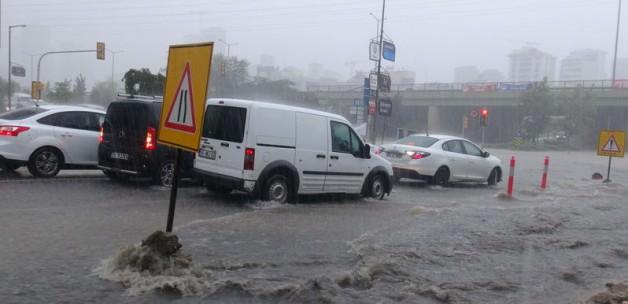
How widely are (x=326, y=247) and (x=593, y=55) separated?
9613 centimetres

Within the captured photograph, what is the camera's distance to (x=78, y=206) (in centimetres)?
898

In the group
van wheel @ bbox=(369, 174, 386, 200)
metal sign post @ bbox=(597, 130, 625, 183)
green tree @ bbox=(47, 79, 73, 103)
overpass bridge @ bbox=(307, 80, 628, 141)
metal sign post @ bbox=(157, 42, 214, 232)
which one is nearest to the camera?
metal sign post @ bbox=(157, 42, 214, 232)

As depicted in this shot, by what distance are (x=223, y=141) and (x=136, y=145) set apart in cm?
220

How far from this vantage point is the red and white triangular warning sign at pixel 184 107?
5648 mm

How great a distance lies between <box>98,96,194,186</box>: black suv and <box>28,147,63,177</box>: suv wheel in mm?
897

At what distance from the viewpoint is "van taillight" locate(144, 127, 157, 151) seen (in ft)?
35.7

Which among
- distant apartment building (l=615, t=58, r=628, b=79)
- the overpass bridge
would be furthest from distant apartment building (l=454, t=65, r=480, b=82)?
the overpass bridge

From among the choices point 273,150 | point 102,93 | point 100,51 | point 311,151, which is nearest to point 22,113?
point 273,150

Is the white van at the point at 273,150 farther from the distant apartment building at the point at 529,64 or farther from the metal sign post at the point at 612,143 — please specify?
the distant apartment building at the point at 529,64

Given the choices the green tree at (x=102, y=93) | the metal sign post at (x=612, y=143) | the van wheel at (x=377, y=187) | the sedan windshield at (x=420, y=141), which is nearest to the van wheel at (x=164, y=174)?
the van wheel at (x=377, y=187)

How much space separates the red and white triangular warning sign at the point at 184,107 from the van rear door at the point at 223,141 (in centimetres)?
365

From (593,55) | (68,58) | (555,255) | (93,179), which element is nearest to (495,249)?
(555,255)

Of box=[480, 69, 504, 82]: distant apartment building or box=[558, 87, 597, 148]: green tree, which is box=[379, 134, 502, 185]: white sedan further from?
box=[480, 69, 504, 82]: distant apartment building

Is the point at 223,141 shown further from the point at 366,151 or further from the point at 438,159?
the point at 438,159
